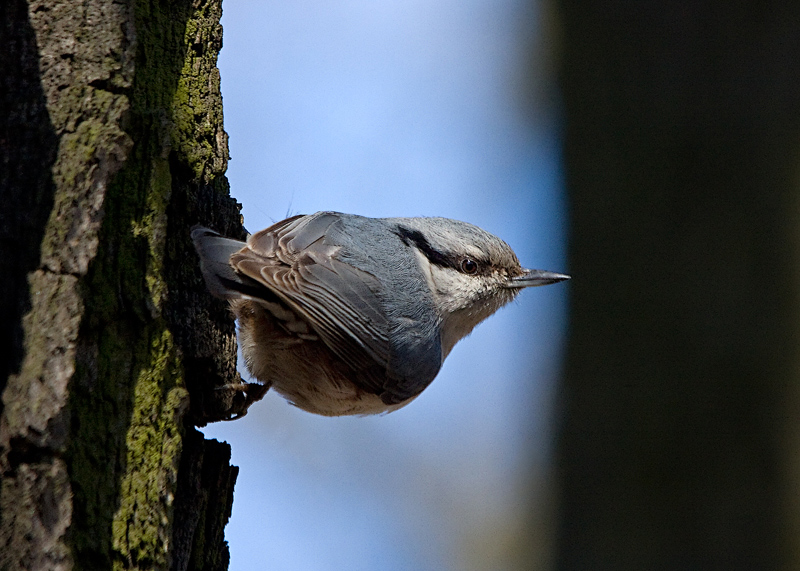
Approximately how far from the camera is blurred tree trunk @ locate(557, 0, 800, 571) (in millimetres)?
2691

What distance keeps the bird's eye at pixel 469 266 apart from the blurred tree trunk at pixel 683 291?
57 cm

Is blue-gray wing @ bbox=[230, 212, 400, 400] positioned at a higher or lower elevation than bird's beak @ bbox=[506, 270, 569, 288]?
lower

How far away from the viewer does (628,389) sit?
2982 millimetres

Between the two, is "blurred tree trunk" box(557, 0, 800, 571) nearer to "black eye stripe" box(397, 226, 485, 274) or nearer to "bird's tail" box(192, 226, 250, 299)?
"black eye stripe" box(397, 226, 485, 274)

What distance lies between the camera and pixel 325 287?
220cm

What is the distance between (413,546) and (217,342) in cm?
423

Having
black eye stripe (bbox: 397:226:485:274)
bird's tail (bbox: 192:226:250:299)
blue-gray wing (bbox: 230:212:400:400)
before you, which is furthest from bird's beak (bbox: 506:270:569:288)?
bird's tail (bbox: 192:226:250:299)

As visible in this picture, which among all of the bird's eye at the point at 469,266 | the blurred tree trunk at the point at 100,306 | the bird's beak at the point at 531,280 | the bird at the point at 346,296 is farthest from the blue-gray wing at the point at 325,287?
the bird's beak at the point at 531,280

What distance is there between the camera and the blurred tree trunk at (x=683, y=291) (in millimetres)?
2691

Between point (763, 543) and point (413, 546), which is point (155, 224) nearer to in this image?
point (763, 543)

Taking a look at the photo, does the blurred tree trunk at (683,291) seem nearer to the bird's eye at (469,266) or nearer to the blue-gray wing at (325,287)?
the bird's eye at (469,266)

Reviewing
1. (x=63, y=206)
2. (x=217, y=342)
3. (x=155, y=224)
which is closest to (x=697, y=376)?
(x=217, y=342)

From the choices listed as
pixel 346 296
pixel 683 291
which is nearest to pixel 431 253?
pixel 346 296

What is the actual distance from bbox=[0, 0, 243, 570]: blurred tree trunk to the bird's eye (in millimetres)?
1147
